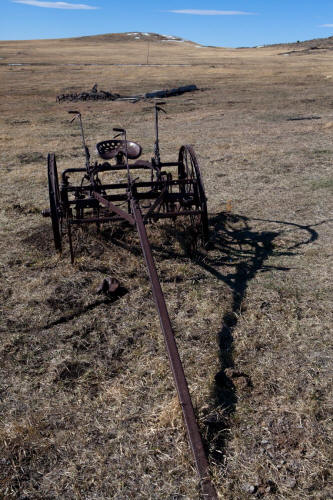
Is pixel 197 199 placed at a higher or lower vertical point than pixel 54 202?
lower

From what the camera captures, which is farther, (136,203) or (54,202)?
(54,202)

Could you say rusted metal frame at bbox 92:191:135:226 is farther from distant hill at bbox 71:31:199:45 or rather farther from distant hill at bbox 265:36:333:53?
distant hill at bbox 71:31:199:45

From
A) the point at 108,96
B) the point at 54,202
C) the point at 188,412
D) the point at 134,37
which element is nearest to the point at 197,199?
the point at 54,202

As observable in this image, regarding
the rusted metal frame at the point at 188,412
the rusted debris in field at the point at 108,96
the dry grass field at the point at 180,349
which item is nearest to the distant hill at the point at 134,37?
the rusted debris in field at the point at 108,96

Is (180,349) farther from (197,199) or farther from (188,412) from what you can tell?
(197,199)

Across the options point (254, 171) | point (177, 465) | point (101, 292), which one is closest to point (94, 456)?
point (177, 465)

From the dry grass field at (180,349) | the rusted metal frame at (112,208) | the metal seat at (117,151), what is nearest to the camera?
the dry grass field at (180,349)

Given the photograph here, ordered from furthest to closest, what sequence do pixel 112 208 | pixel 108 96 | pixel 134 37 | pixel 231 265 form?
pixel 134 37, pixel 108 96, pixel 231 265, pixel 112 208

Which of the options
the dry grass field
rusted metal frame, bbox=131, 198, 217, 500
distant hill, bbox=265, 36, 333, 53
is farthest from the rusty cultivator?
distant hill, bbox=265, 36, 333, 53

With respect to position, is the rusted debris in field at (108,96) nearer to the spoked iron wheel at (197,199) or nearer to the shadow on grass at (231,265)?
the shadow on grass at (231,265)

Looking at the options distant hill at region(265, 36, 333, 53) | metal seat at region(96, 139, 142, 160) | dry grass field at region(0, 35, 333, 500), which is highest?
distant hill at region(265, 36, 333, 53)

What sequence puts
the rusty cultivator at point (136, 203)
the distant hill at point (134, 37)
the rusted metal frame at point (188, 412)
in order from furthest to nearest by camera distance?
the distant hill at point (134, 37) → the rusty cultivator at point (136, 203) → the rusted metal frame at point (188, 412)

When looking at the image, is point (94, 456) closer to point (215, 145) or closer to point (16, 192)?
point (16, 192)

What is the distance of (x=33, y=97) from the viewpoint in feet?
78.4
